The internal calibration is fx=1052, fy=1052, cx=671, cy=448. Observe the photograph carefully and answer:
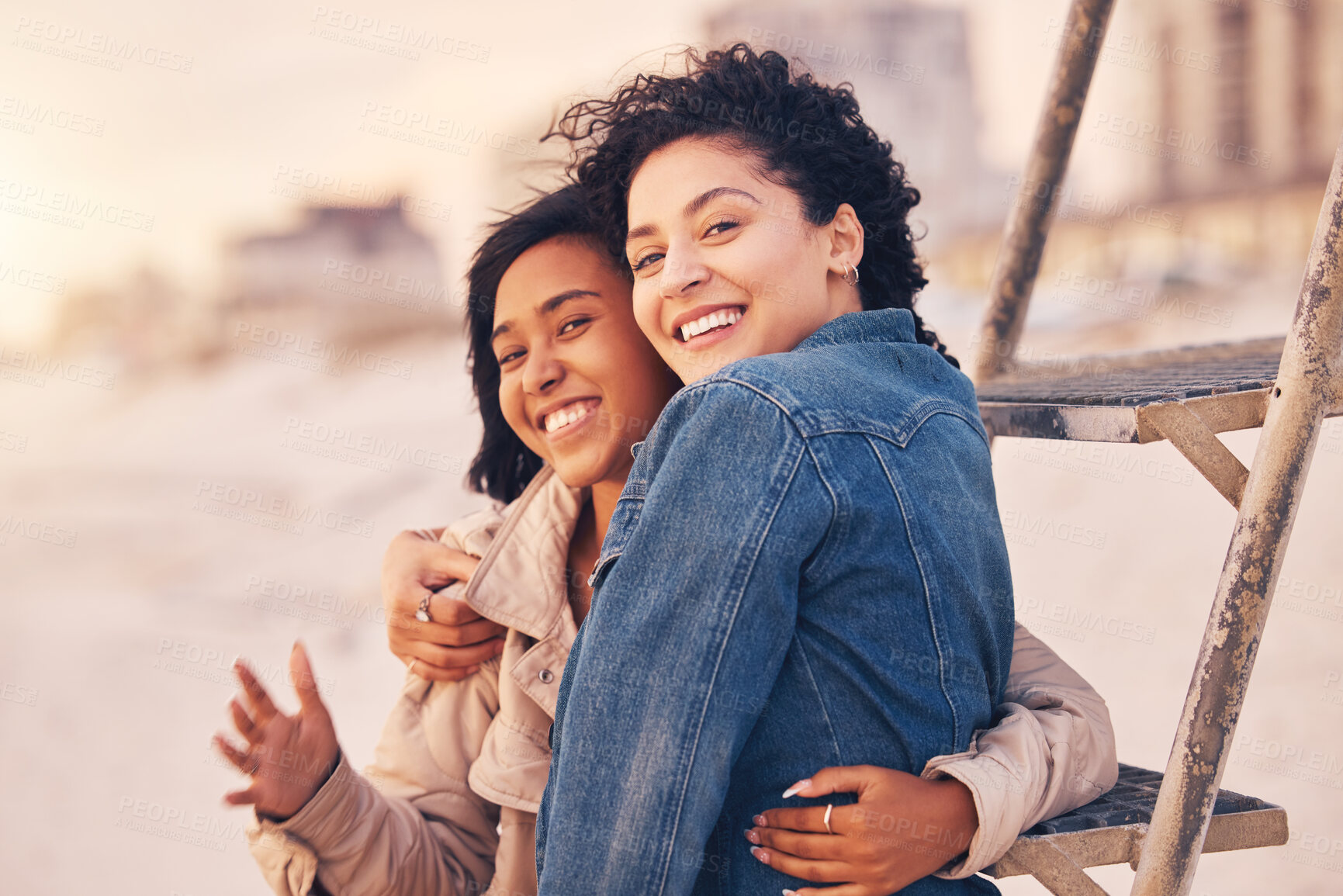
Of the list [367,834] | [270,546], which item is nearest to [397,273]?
[270,546]

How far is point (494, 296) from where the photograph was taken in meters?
2.04

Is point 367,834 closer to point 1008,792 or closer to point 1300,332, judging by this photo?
point 1008,792

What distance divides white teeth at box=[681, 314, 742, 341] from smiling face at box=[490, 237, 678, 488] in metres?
0.47

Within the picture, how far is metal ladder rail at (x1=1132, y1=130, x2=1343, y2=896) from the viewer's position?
110 centimetres

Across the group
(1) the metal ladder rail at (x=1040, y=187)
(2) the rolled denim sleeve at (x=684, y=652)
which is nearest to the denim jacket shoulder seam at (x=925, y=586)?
(2) the rolled denim sleeve at (x=684, y=652)

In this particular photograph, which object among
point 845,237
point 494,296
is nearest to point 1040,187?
point 845,237

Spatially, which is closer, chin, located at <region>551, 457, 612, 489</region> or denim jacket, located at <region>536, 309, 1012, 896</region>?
denim jacket, located at <region>536, 309, 1012, 896</region>

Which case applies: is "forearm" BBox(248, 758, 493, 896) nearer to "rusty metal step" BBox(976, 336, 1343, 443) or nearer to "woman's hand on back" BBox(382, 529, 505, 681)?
"woman's hand on back" BBox(382, 529, 505, 681)

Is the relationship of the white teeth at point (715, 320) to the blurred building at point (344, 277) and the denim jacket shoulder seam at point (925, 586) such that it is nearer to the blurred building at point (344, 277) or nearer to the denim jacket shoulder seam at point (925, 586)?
the denim jacket shoulder seam at point (925, 586)

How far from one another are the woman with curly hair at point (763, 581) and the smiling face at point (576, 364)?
1.37ft

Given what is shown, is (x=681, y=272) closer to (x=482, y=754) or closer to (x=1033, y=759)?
(x=1033, y=759)

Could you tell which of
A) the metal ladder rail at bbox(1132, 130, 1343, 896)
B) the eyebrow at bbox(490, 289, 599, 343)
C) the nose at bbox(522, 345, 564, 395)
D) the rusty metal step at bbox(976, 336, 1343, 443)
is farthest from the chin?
the metal ladder rail at bbox(1132, 130, 1343, 896)

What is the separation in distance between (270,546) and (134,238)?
7795 millimetres

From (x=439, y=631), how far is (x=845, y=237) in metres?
1.00
